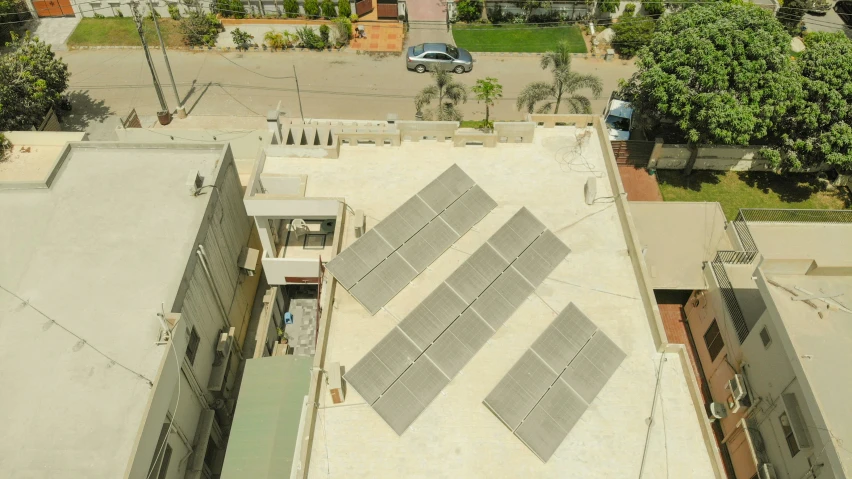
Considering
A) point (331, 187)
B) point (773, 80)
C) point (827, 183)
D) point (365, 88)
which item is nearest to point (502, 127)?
point (331, 187)

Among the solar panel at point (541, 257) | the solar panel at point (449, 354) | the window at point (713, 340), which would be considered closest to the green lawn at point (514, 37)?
the window at point (713, 340)

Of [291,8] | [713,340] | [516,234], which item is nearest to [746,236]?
[713,340]

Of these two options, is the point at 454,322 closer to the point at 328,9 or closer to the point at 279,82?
the point at 279,82

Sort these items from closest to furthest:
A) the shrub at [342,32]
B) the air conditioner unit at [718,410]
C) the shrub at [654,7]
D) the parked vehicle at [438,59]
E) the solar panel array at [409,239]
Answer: the solar panel array at [409,239] → the air conditioner unit at [718,410] → the parked vehicle at [438,59] → the shrub at [342,32] → the shrub at [654,7]

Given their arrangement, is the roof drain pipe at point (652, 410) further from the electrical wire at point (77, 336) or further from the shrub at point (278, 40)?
the shrub at point (278, 40)

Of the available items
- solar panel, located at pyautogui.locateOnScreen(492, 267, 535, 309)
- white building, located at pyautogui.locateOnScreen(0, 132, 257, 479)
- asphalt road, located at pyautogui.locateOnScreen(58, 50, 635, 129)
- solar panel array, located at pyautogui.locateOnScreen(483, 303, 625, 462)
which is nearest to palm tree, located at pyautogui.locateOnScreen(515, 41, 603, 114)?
asphalt road, located at pyautogui.locateOnScreen(58, 50, 635, 129)
